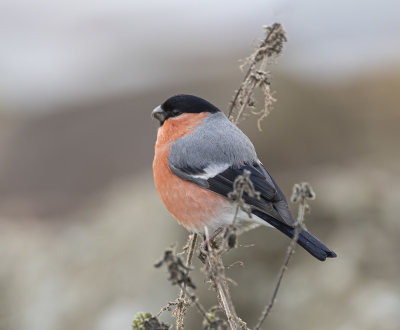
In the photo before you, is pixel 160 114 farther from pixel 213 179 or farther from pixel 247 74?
pixel 247 74

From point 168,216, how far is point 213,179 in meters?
4.35

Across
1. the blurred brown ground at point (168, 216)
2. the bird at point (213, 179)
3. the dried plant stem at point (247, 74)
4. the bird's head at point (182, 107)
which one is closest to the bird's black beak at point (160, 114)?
the bird's head at point (182, 107)

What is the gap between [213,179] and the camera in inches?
117

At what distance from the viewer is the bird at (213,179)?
2830 millimetres

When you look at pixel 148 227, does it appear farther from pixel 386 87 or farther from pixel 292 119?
pixel 386 87

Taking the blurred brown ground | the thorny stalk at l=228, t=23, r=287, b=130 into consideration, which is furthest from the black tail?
the blurred brown ground

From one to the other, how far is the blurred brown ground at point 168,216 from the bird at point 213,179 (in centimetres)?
295

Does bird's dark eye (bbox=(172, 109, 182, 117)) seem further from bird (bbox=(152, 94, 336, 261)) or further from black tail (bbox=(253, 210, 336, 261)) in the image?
black tail (bbox=(253, 210, 336, 261))

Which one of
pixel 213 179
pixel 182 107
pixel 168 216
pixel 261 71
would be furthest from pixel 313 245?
pixel 168 216

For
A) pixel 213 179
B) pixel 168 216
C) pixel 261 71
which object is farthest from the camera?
pixel 168 216

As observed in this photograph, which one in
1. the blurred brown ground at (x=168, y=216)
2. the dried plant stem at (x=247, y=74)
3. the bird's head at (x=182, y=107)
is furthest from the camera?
the blurred brown ground at (x=168, y=216)

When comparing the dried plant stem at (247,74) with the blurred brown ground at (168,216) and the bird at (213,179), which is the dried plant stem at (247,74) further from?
the blurred brown ground at (168,216)

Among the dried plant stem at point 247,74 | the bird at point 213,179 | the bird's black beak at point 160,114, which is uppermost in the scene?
the bird's black beak at point 160,114

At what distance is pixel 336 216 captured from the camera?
21.5ft
